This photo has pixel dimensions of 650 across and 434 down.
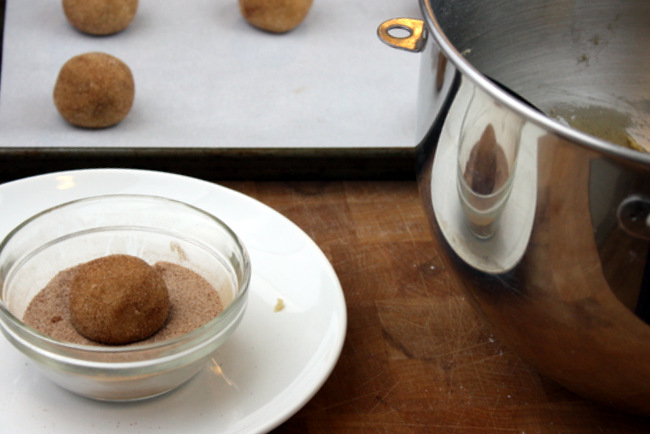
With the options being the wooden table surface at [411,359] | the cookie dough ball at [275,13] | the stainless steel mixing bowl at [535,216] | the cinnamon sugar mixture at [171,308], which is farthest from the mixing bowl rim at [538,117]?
the cookie dough ball at [275,13]

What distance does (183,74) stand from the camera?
3.73 feet

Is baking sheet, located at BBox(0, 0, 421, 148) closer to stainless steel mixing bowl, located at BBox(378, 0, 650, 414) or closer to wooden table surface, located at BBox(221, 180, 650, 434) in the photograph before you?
wooden table surface, located at BBox(221, 180, 650, 434)

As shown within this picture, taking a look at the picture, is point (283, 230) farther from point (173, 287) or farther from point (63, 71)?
point (63, 71)

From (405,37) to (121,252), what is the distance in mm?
306

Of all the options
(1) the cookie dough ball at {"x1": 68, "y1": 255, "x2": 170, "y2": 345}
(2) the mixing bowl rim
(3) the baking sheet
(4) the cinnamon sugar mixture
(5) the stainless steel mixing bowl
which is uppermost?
(2) the mixing bowl rim

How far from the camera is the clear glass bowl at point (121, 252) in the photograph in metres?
0.52

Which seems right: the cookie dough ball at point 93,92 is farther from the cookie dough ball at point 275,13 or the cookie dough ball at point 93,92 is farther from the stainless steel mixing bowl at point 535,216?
the stainless steel mixing bowl at point 535,216

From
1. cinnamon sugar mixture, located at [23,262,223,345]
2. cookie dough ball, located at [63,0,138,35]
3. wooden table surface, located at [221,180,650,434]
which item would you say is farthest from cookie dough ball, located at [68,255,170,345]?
cookie dough ball, located at [63,0,138,35]

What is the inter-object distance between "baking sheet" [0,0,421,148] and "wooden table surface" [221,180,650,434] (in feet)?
0.71

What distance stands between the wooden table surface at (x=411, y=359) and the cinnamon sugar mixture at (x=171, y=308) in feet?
0.36

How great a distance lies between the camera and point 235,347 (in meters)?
0.63

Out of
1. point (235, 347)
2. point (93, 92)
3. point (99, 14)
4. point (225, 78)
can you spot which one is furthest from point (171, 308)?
point (99, 14)

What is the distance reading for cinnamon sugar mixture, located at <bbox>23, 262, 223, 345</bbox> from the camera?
0.58m

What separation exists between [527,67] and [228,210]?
32 cm
